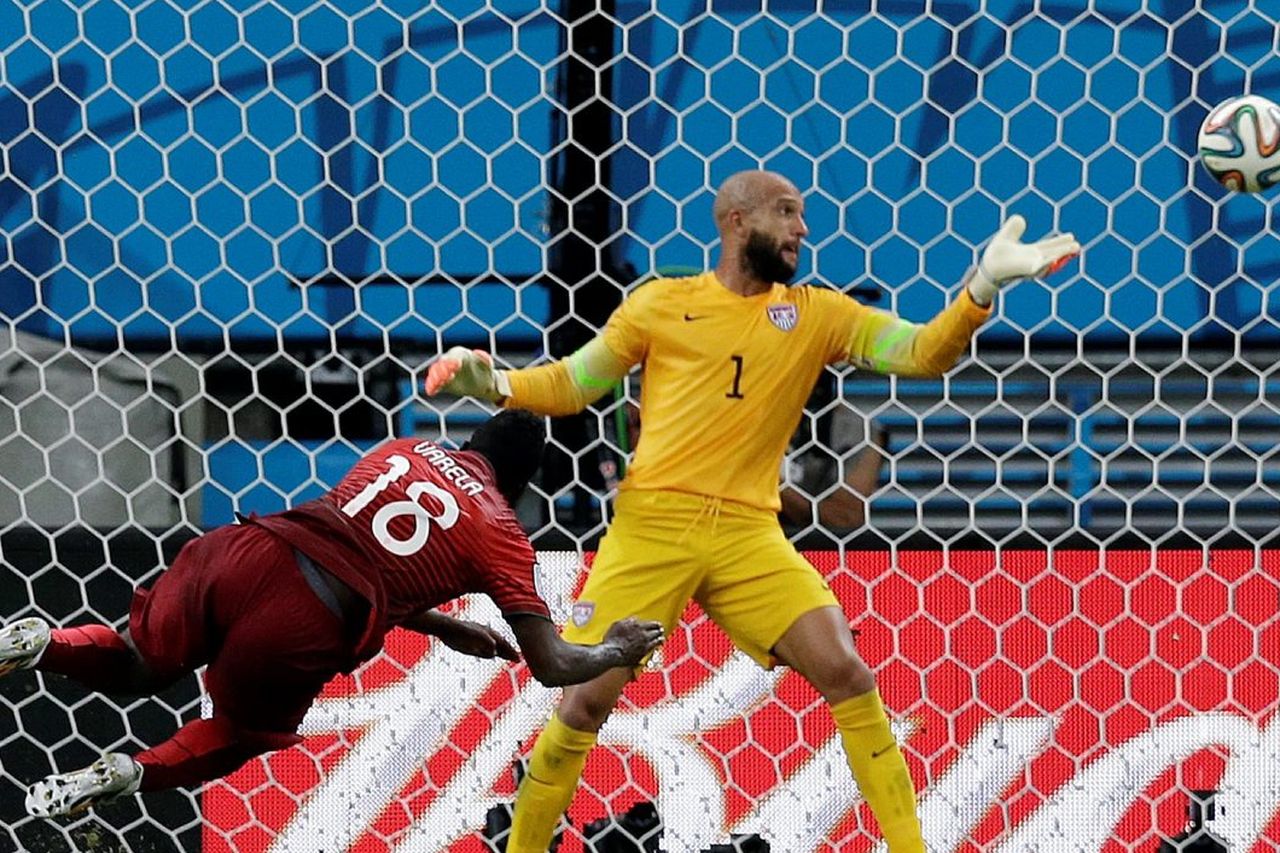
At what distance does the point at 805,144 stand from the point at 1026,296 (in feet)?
2.74

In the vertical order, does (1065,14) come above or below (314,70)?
above

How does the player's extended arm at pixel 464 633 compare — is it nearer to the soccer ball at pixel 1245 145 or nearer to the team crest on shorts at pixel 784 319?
the team crest on shorts at pixel 784 319

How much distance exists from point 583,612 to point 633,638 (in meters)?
0.32

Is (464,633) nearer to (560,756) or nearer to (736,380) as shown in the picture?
(560,756)

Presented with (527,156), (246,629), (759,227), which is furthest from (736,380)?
(527,156)

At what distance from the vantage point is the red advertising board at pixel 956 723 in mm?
4539

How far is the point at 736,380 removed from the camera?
13.1 ft

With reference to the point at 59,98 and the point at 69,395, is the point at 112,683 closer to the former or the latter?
the point at 69,395

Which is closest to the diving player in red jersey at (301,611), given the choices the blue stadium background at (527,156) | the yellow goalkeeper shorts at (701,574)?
the yellow goalkeeper shorts at (701,574)

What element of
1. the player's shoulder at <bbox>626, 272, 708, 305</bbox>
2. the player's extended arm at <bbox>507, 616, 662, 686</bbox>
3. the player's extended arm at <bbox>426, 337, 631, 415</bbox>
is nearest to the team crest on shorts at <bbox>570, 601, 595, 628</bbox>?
the player's extended arm at <bbox>507, 616, 662, 686</bbox>

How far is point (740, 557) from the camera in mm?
3986

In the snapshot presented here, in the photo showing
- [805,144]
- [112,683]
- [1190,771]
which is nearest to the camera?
[112,683]

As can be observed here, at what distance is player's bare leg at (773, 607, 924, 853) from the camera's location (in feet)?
12.7

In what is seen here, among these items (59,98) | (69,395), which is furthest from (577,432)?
(59,98)
